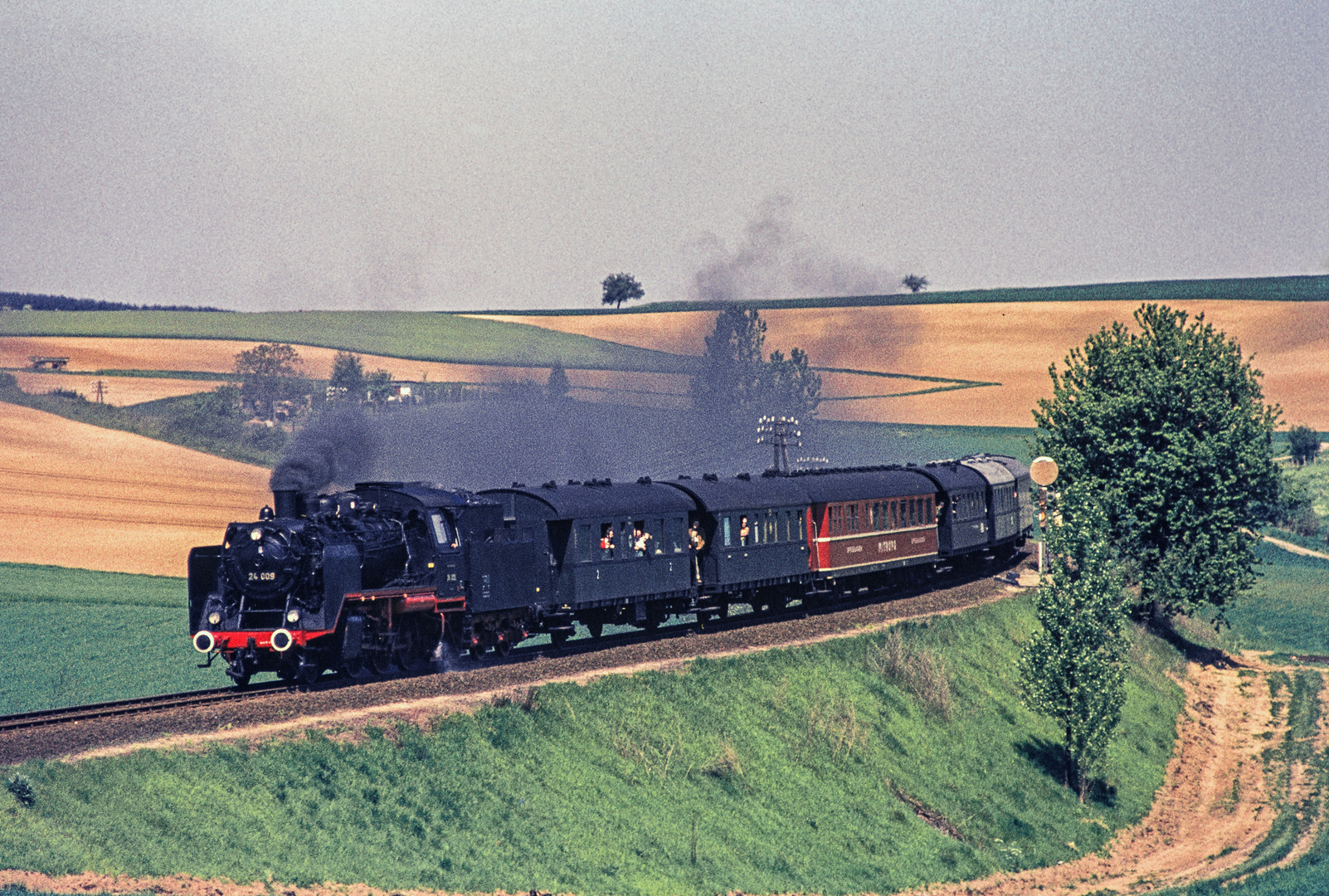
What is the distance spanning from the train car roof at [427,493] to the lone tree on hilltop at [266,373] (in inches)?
2232

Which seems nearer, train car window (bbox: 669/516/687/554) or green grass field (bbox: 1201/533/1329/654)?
train car window (bbox: 669/516/687/554)

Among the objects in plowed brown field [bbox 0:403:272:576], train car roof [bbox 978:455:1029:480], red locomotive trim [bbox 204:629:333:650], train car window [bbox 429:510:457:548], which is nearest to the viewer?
red locomotive trim [bbox 204:629:333:650]

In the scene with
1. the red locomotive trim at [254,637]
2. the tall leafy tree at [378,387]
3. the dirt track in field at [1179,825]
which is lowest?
the dirt track in field at [1179,825]

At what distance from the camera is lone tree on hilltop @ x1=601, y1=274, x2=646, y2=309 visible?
160000 millimetres

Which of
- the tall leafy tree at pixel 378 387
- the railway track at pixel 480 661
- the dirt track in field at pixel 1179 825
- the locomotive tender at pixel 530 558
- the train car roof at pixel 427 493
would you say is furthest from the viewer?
the tall leafy tree at pixel 378 387

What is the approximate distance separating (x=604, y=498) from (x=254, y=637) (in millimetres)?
11435

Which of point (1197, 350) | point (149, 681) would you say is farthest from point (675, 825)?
point (1197, 350)

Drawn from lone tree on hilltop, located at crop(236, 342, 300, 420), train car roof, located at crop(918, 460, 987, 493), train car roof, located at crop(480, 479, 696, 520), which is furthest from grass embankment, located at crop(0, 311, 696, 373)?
train car roof, located at crop(480, 479, 696, 520)

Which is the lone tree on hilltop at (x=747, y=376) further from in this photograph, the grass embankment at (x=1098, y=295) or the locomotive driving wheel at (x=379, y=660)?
the locomotive driving wheel at (x=379, y=660)

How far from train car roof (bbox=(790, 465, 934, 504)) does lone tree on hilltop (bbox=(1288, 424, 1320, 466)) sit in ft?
178

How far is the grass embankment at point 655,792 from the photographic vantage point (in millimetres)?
18984

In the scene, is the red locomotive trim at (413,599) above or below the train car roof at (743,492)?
below

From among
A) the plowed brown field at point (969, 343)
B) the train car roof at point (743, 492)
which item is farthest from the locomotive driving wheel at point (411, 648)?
the plowed brown field at point (969, 343)

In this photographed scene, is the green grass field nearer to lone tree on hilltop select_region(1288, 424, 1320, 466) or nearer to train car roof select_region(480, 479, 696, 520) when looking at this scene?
lone tree on hilltop select_region(1288, 424, 1320, 466)
